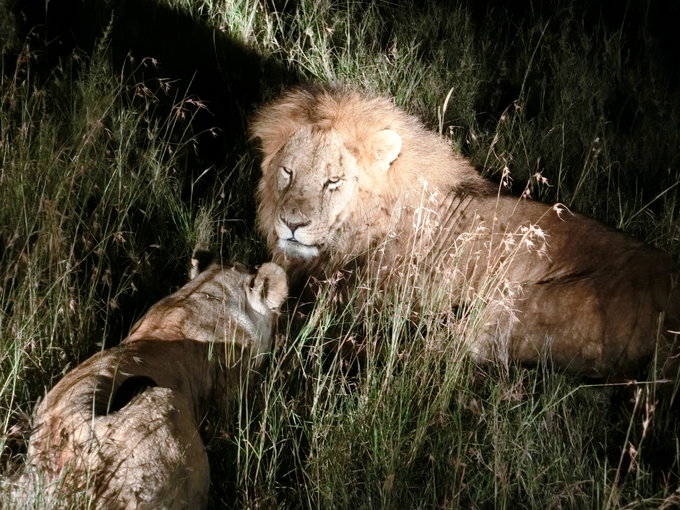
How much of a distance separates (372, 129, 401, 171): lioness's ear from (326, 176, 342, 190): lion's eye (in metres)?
0.23

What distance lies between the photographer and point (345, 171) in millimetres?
4512

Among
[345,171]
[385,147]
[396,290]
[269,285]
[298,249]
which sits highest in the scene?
[385,147]

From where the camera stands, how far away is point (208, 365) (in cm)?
321

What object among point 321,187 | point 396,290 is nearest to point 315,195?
point 321,187

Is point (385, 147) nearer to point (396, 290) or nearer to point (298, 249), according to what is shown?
point (298, 249)

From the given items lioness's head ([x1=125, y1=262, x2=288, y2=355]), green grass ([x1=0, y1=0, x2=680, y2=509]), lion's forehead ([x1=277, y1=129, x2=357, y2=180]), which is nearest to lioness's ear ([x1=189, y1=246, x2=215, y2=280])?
lioness's head ([x1=125, y1=262, x2=288, y2=355])

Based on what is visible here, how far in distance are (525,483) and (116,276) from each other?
2271 millimetres

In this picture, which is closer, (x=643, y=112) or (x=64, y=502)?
(x=64, y=502)

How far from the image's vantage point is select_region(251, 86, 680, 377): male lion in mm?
3693

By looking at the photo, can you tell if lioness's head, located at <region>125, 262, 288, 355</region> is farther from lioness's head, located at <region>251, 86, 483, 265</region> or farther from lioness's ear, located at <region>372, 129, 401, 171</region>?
lioness's ear, located at <region>372, 129, 401, 171</region>

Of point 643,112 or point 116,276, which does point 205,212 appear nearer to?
point 116,276

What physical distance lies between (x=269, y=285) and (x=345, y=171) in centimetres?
108

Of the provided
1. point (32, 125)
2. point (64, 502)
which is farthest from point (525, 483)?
point (32, 125)

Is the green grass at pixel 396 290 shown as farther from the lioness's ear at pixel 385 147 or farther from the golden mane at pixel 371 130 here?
the lioness's ear at pixel 385 147
